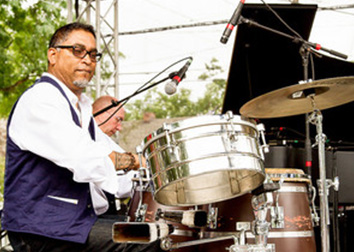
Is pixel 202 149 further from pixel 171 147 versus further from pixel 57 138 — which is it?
pixel 57 138

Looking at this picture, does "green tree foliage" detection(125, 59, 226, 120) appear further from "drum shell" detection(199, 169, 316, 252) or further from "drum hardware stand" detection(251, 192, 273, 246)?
"drum hardware stand" detection(251, 192, 273, 246)

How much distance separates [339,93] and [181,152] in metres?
1.32

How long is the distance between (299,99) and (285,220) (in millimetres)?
831

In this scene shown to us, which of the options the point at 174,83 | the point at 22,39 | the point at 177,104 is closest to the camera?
the point at 174,83

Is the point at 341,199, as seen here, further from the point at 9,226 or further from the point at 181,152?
the point at 9,226

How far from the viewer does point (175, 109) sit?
20.2 metres

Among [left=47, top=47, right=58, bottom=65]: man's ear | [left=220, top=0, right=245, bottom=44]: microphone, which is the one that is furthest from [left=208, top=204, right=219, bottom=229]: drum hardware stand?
[left=47, top=47, right=58, bottom=65]: man's ear

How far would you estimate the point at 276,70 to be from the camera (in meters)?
4.69

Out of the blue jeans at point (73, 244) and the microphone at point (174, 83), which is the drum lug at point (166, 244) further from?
the microphone at point (174, 83)

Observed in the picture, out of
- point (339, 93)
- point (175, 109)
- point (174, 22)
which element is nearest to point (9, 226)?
point (339, 93)

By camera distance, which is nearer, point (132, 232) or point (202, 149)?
point (132, 232)

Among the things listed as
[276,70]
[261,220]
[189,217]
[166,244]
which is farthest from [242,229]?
[276,70]

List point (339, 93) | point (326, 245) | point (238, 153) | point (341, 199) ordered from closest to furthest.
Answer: point (238, 153), point (326, 245), point (339, 93), point (341, 199)

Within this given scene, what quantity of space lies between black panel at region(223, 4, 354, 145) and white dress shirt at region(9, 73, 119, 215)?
2514 mm
